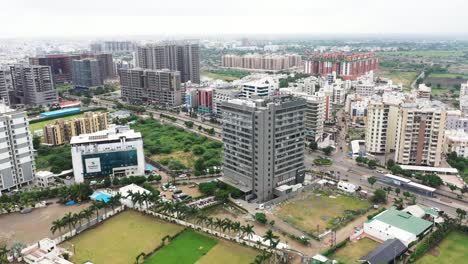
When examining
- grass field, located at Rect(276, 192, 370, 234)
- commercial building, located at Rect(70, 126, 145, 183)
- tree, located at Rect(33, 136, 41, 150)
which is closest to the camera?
grass field, located at Rect(276, 192, 370, 234)

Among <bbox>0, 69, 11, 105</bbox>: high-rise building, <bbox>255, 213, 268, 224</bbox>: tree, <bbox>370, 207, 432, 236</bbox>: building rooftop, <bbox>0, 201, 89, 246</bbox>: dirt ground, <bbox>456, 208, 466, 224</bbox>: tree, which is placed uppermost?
<bbox>0, 69, 11, 105</bbox>: high-rise building

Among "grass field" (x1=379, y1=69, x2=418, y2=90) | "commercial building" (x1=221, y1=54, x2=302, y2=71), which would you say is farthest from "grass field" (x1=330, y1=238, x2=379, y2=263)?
"commercial building" (x1=221, y1=54, x2=302, y2=71)

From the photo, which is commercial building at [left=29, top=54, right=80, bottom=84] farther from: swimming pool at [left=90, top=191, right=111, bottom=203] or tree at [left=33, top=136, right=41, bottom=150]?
swimming pool at [left=90, top=191, right=111, bottom=203]

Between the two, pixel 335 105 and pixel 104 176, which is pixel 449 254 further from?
pixel 335 105

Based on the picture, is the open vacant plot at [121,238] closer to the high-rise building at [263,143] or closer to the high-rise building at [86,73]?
the high-rise building at [263,143]

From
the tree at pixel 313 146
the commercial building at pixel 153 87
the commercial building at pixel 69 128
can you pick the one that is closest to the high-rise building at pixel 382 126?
the tree at pixel 313 146

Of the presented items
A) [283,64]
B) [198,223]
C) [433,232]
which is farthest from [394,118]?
[283,64]

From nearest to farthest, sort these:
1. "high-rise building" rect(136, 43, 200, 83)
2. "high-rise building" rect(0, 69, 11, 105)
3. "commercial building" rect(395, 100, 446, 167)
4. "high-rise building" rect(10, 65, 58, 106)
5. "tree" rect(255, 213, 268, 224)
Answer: "tree" rect(255, 213, 268, 224), "commercial building" rect(395, 100, 446, 167), "high-rise building" rect(0, 69, 11, 105), "high-rise building" rect(10, 65, 58, 106), "high-rise building" rect(136, 43, 200, 83)

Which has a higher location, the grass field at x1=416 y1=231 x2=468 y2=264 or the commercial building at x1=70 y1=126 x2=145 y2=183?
the commercial building at x1=70 y1=126 x2=145 y2=183

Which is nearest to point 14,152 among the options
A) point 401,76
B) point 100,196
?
point 100,196
